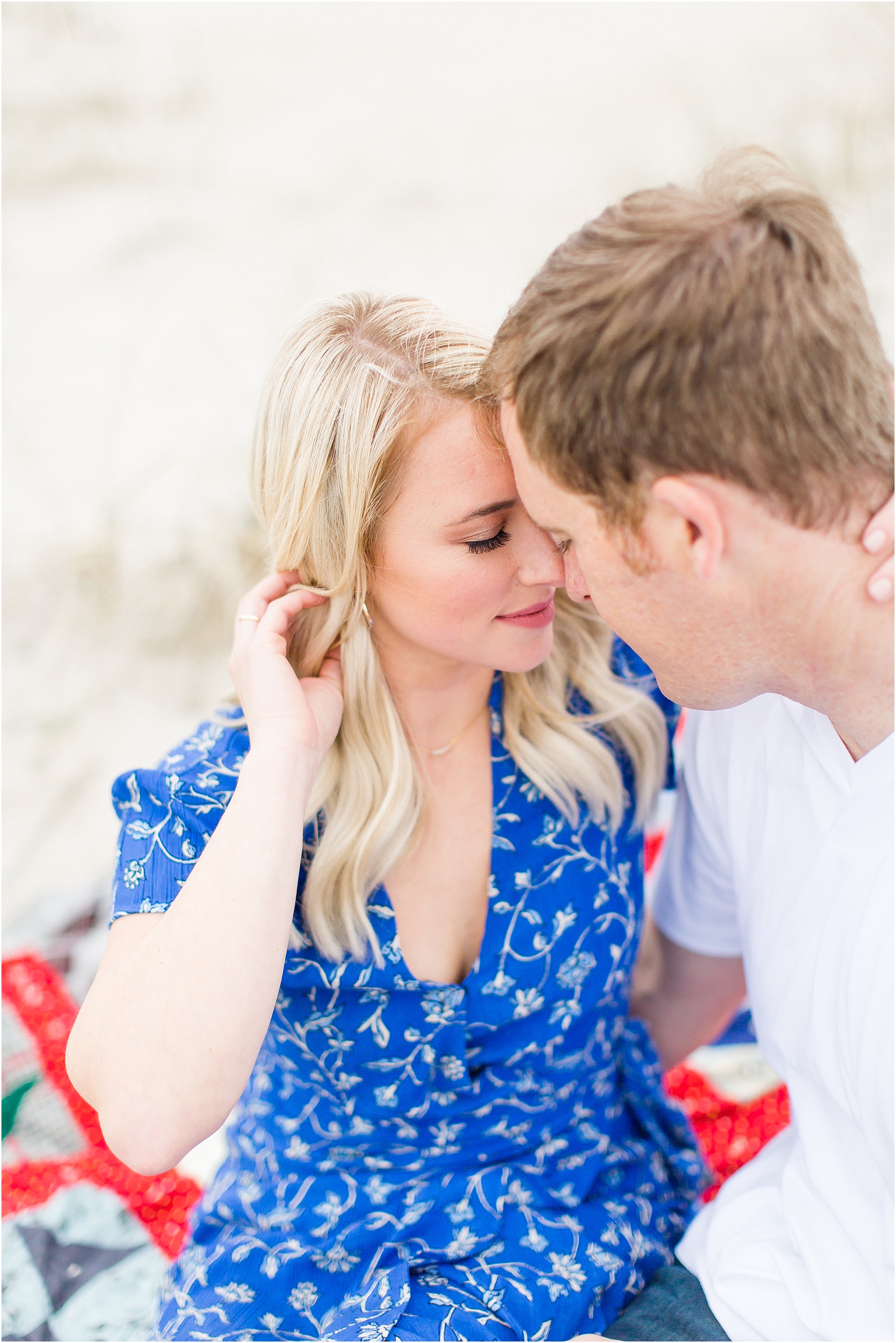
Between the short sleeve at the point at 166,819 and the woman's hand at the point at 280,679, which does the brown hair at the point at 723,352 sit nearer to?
the woman's hand at the point at 280,679

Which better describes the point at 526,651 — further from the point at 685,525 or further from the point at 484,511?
the point at 685,525

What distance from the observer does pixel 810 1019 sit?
1.48m

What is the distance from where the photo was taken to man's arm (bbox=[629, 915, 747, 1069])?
2.08 metres

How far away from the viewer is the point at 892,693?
131cm

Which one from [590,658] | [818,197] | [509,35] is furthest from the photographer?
[509,35]

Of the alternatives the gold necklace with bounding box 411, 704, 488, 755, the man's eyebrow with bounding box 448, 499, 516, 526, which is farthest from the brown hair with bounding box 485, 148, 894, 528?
the gold necklace with bounding box 411, 704, 488, 755

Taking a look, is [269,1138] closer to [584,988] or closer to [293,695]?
[584,988]

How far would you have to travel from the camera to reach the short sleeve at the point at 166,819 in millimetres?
1512

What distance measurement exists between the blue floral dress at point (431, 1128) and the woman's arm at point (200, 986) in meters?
0.13

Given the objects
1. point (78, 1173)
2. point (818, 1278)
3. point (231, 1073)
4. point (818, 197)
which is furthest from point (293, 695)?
point (78, 1173)

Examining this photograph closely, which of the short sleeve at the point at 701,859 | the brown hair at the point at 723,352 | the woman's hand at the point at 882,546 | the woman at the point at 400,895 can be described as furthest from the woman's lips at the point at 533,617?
the woman's hand at the point at 882,546

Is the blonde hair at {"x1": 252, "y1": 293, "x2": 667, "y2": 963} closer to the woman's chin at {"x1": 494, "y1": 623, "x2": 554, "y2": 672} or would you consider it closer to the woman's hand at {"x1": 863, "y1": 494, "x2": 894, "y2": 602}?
the woman's chin at {"x1": 494, "y1": 623, "x2": 554, "y2": 672}

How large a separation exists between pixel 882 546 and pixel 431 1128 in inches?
44.9

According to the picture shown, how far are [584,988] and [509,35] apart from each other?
14.6 feet
